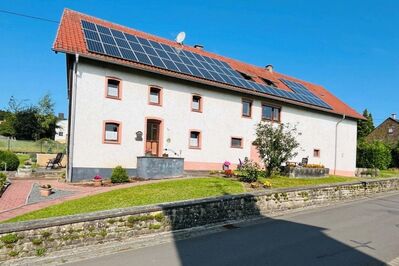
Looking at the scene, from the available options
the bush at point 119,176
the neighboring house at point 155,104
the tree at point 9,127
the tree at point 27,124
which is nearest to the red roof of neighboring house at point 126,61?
the neighboring house at point 155,104

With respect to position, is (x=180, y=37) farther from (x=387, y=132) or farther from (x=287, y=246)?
(x=387, y=132)

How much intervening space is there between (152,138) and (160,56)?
4.77 m

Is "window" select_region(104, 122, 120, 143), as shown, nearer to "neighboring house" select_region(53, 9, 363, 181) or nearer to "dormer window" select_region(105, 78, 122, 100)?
"neighboring house" select_region(53, 9, 363, 181)

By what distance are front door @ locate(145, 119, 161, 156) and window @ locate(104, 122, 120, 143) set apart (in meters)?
1.81

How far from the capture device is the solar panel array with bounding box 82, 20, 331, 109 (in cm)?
1858

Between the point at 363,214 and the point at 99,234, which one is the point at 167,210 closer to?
the point at 99,234

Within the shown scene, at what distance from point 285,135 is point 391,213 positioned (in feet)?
21.1

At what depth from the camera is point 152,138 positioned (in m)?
19.7

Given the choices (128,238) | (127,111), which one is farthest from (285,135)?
(128,238)

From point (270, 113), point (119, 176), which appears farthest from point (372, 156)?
point (119, 176)

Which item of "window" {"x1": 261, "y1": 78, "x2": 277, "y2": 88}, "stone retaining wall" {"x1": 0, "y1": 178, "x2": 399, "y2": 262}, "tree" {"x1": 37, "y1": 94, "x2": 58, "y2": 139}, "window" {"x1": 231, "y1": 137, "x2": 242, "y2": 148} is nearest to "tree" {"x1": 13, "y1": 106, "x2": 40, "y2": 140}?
"tree" {"x1": 37, "y1": 94, "x2": 58, "y2": 139}

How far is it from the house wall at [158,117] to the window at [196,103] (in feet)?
0.96

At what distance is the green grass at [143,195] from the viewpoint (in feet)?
32.7

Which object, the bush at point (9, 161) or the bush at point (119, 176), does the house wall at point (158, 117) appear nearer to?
the bush at point (119, 176)
